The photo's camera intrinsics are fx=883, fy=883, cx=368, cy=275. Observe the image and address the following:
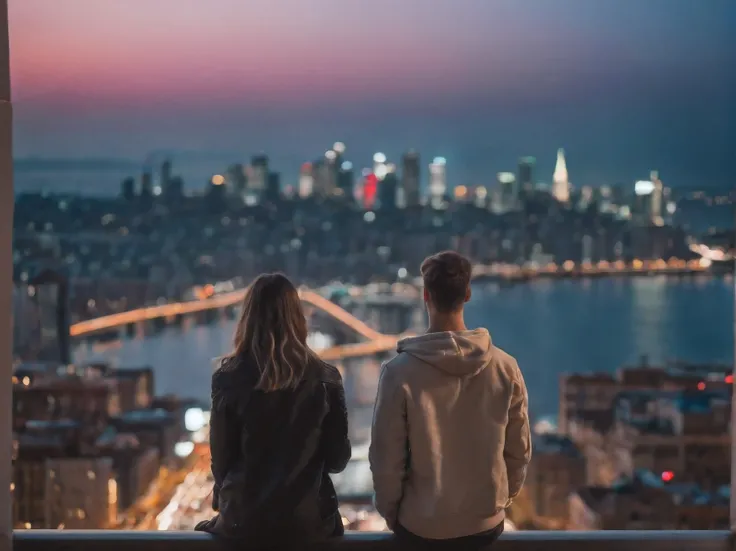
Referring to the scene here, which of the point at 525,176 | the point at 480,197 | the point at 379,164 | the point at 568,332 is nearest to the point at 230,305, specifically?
the point at 379,164

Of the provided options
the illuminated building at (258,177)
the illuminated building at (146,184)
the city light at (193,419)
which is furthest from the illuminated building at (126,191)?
the city light at (193,419)

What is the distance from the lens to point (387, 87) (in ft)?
69.9

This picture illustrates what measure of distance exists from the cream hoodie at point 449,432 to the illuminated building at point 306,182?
40.3 feet

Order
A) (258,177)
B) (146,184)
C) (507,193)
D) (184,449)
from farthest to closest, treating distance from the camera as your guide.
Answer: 1. (258,177)
2. (507,193)
3. (146,184)
4. (184,449)

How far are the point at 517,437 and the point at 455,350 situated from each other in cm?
20

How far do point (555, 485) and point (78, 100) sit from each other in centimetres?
1295

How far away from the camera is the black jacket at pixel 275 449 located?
141 centimetres

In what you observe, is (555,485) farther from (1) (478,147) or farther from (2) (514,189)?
(1) (478,147)

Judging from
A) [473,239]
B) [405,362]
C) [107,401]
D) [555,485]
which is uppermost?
[473,239]

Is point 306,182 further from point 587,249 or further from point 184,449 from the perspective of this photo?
point 184,449

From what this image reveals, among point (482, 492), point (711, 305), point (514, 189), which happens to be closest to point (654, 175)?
point (711, 305)

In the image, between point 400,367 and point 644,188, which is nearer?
point 400,367

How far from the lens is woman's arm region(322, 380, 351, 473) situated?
4.69ft

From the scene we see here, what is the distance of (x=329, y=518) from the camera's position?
4.99ft
